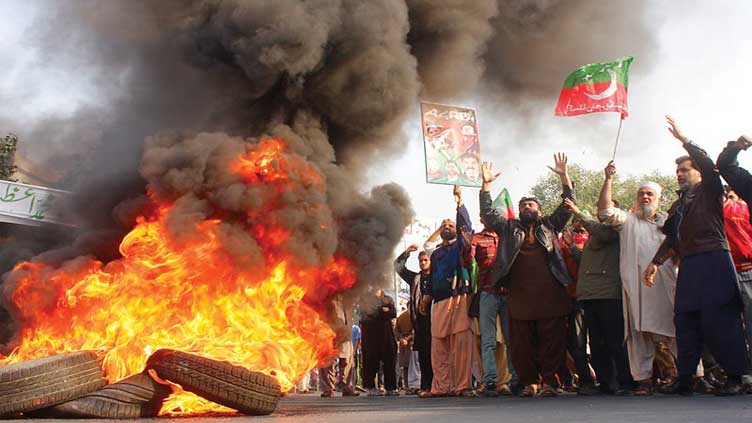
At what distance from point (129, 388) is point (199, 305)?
123cm

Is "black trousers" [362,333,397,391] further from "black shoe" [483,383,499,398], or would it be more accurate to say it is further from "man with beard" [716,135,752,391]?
"man with beard" [716,135,752,391]

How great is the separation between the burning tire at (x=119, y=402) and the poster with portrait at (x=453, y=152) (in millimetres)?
8633

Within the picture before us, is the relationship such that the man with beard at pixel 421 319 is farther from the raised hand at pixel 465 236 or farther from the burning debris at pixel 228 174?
the burning debris at pixel 228 174

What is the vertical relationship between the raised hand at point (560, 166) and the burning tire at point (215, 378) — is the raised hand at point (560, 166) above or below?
above

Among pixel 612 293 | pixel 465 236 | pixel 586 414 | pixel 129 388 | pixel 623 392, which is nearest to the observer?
pixel 586 414

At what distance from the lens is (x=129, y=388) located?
17.5ft

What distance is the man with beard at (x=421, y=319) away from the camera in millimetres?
10235

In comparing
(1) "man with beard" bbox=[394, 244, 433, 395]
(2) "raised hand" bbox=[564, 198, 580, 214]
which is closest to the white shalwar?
(2) "raised hand" bbox=[564, 198, 580, 214]

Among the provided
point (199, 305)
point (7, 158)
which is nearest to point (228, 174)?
point (199, 305)

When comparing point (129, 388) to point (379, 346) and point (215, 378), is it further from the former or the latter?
point (379, 346)

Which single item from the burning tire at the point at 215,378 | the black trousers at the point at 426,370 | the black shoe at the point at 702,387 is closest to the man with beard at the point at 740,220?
the black shoe at the point at 702,387

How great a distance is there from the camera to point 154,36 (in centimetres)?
897

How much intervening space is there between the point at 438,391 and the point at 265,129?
12.8 ft

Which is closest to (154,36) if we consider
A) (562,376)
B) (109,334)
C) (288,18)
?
(288,18)
